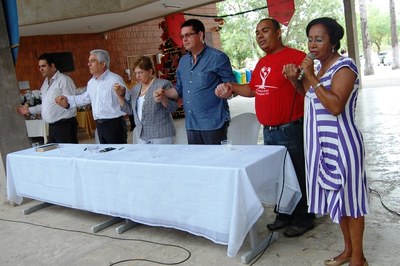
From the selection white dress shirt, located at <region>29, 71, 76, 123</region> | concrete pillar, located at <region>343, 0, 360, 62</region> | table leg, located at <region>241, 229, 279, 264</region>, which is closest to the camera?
table leg, located at <region>241, 229, 279, 264</region>

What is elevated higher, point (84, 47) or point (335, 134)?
point (84, 47)

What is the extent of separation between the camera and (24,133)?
4914 mm

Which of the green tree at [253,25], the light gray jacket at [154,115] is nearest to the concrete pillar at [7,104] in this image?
the light gray jacket at [154,115]

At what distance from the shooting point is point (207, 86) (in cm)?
336

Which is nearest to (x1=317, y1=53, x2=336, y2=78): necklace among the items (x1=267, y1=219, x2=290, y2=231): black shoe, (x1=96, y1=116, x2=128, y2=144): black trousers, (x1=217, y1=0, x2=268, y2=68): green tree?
(x1=267, y1=219, x2=290, y2=231): black shoe

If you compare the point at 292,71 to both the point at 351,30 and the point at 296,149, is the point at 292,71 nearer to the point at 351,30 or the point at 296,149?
the point at 296,149

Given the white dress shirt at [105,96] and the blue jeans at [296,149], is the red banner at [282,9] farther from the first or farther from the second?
the blue jeans at [296,149]

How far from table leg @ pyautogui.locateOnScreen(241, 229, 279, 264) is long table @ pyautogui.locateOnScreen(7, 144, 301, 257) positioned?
20 centimetres

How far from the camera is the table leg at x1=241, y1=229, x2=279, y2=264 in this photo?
Result: 2.66 m

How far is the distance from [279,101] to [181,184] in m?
0.85

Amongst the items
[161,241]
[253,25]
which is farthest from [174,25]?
[253,25]

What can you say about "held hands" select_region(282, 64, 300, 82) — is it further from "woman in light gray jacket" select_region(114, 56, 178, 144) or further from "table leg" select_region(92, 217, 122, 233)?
"table leg" select_region(92, 217, 122, 233)

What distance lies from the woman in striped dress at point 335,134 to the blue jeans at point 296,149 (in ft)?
1.75

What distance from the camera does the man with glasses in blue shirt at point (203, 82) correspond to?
10.9 feet
